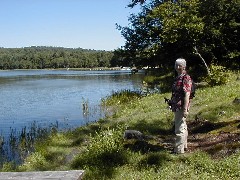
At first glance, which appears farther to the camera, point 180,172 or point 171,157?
point 171,157

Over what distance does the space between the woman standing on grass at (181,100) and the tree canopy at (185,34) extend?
17.6 meters

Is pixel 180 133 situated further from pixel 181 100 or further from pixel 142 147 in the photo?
pixel 142 147

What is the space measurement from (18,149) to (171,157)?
26.9 feet

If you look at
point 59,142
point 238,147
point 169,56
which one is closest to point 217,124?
point 238,147

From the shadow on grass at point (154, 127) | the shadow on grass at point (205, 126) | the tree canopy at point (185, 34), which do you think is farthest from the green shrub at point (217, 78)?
the shadow on grass at point (205, 126)

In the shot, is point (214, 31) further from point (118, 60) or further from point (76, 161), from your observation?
point (76, 161)

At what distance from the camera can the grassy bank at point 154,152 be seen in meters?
8.06

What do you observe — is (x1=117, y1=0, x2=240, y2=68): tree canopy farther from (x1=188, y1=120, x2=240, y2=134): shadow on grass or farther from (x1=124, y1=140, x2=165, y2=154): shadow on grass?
(x1=124, y1=140, x2=165, y2=154): shadow on grass

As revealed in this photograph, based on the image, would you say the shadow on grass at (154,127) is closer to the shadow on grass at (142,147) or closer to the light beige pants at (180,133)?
the shadow on grass at (142,147)

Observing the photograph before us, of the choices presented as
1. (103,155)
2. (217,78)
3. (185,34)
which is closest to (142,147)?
(103,155)

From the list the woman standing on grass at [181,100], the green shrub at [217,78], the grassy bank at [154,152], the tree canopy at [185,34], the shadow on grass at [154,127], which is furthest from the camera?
the tree canopy at [185,34]

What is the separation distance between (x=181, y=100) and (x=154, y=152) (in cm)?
157

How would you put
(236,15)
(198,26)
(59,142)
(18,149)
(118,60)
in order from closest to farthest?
(59,142), (18,149), (198,26), (236,15), (118,60)

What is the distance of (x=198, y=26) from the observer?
85.9ft
